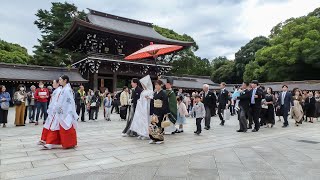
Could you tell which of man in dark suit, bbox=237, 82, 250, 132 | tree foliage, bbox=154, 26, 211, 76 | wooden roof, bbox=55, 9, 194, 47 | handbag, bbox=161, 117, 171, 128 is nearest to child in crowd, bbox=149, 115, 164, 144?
handbag, bbox=161, 117, 171, 128

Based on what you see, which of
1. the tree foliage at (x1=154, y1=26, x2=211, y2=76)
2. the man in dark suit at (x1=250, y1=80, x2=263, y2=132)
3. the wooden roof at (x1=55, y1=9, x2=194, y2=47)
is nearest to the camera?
the man in dark suit at (x1=250, y1=80, x2=263, y2=132)

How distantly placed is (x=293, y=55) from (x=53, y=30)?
96.8 ft

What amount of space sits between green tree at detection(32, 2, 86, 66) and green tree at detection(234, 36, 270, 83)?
2605 cm

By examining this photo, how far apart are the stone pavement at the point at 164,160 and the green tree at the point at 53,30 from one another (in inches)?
1022

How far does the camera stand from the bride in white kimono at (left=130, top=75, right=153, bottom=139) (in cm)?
717

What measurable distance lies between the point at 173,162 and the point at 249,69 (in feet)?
124

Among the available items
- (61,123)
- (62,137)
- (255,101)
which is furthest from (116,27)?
(62,137)

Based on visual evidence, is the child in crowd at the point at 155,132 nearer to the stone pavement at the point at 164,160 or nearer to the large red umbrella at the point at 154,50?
the stone pavement at the point at 164,160

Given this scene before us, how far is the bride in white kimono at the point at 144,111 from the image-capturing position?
282 inches

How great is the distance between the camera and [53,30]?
109 feet

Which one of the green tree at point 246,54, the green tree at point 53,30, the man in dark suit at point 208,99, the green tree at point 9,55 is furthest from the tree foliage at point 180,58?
the man in dark suit at point 208,99

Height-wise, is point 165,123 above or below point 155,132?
above

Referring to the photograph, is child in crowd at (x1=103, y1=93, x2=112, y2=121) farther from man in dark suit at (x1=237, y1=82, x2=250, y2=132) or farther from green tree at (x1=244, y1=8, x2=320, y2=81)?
green tree at (x1=244, y1=8, x2=320, y2=81)

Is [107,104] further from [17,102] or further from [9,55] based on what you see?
[9,55]
